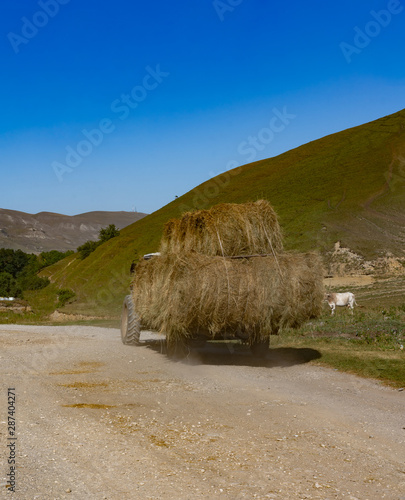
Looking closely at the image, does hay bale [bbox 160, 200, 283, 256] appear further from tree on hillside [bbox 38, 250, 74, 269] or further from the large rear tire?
tree on hillside [bbox 38, 250, 74, 269]

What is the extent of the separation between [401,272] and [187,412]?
129ft

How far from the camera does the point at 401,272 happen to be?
43.6 m

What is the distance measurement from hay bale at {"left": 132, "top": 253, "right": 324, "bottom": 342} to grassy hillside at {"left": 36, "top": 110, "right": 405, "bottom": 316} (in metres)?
23.7

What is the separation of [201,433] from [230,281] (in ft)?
14.9

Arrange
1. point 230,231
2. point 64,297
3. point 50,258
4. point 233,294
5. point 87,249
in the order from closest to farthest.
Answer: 1. point 233,294
2. point 230,231
3. point 64,297
4. point 87,249
5. point 50,258

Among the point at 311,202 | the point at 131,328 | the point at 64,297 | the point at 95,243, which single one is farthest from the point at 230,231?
the point at 95,243

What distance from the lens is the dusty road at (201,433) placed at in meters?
5.12

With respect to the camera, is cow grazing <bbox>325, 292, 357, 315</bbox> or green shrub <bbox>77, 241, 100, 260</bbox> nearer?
cow grazing <bbox>325, 292, 357, 315</bbox>

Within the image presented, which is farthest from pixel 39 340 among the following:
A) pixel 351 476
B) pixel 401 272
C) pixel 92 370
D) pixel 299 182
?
pixel 299 182

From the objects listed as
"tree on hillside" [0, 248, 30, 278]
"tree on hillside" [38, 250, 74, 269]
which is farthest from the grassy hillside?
"tree on hillside" [38, 250, 74, 269]

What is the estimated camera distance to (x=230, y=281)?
11.0m

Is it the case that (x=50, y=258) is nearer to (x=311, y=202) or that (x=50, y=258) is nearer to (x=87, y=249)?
(x=87, y=249)

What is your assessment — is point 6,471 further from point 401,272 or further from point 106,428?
point 401,272

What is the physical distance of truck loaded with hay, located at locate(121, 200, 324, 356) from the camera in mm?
10906
